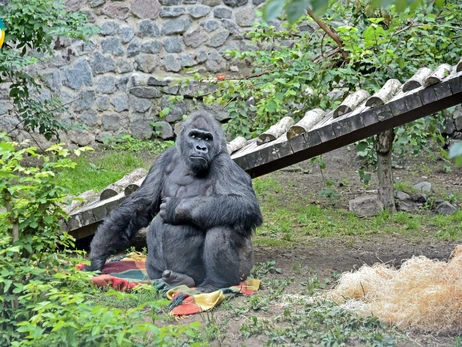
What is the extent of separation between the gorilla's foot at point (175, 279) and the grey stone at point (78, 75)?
5.27m

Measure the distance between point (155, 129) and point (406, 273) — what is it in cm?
565

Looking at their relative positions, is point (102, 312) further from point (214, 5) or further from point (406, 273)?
point (214, 5)

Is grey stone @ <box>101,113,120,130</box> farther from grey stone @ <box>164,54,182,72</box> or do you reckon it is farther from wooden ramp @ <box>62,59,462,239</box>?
wooden ramp @ <box>62,59,462,239</box>

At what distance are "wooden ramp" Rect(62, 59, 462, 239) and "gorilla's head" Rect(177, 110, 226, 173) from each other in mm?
399

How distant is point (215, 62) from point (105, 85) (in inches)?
60.7

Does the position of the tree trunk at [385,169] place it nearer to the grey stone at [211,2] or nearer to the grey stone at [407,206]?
the grey stone at [407,206]

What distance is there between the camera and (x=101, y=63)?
987cm

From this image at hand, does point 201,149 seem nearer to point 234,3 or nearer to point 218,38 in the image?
point 218,38

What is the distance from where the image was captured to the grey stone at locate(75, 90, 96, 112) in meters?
9.81

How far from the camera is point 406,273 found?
486 centimetres

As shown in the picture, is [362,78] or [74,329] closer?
[74,329]

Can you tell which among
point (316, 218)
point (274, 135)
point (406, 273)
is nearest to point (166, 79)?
point (316, 218)

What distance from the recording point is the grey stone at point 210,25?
32.9ft

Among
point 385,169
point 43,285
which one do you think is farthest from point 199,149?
point 385,169
